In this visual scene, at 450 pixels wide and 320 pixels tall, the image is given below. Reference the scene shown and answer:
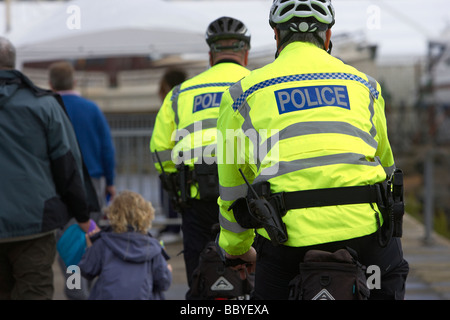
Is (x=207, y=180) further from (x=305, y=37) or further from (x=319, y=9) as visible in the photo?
(x=319, y=9)

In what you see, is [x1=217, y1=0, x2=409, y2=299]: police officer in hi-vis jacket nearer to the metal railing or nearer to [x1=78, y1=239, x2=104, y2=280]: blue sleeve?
[x1=78, y1=239, x2=104, y2=280]: blue sleeve

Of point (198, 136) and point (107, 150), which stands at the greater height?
point (198, 136)

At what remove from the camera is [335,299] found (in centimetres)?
287

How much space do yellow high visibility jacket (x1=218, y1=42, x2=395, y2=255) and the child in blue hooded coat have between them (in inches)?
82.5

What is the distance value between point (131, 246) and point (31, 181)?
933mm

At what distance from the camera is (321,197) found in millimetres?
2998

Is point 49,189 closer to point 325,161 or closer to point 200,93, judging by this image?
point 200,93

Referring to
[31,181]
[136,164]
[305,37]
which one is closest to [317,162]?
[305,37]

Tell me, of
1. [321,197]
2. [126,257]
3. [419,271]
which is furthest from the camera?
[419,271]

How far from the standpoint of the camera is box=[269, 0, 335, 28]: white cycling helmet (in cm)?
328

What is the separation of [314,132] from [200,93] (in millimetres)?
2012

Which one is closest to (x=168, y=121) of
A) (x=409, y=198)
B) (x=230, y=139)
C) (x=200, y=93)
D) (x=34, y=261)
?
(x=200, y=93)

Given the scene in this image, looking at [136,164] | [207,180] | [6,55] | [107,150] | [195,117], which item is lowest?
[136,164]

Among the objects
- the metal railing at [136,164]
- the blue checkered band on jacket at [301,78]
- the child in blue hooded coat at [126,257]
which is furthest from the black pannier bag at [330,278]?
Result: the metal railing at [136,164]
